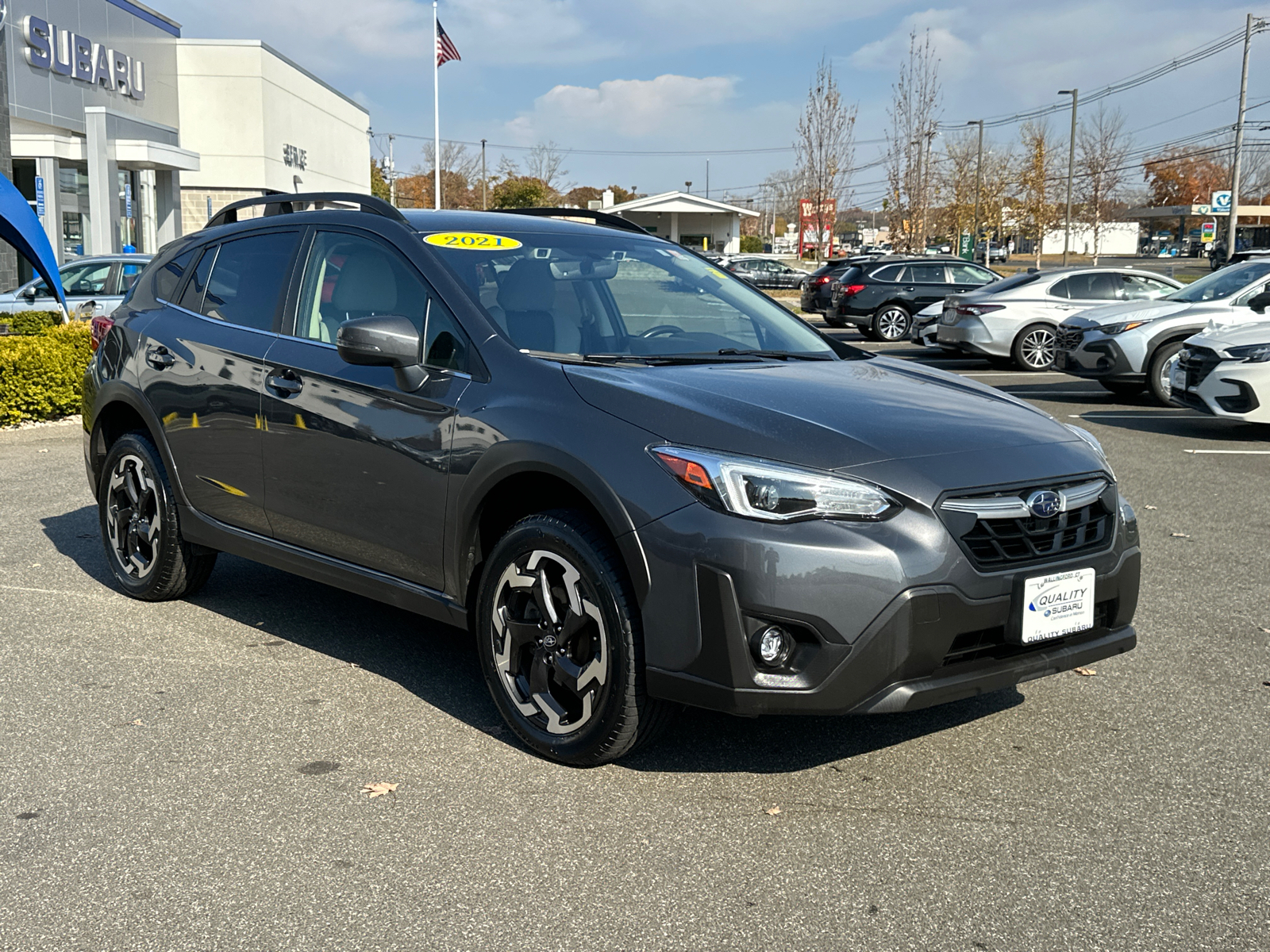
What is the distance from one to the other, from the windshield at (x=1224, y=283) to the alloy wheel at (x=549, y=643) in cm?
1241

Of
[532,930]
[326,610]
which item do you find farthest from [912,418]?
[326,610]

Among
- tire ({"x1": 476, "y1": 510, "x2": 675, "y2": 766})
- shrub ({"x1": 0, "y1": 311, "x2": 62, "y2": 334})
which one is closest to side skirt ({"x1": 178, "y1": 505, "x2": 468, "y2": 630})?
tire ({"x1": 476, "y1": 510, "x2": 675, "y2": 766})

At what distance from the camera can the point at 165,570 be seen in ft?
18.4

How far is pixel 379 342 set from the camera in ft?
13.5

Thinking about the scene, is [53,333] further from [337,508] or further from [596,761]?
[596,761]

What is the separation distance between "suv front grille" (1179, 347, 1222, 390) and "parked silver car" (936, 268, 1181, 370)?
6355 millimetres

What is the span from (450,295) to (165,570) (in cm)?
225

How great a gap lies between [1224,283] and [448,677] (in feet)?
41.1

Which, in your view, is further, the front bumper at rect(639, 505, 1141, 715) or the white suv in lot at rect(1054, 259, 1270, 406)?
the white suv in lot at rect(1054, 259, 1270, 406)

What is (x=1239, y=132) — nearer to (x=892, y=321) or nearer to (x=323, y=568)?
(x=892, y=321)

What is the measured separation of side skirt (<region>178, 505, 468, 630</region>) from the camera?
427cm

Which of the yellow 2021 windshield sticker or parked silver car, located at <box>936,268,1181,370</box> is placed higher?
the yellow 2021 windshield sticker

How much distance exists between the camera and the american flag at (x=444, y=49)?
38500 millimetres

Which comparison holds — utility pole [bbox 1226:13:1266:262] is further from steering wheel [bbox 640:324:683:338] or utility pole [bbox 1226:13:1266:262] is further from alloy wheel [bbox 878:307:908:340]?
steering wheel [bbox 640:324:683:338]
